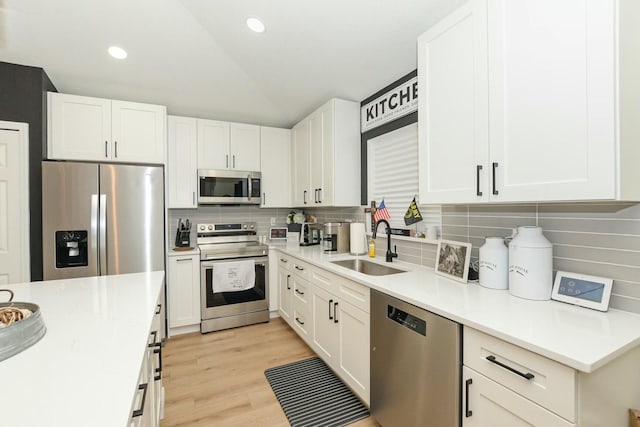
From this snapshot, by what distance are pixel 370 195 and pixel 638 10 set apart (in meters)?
2.05

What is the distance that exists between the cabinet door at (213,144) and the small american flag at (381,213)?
1.91 m

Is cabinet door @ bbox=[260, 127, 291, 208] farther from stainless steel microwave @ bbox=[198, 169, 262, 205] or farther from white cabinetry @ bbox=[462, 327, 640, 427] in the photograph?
white cabinetry @ bbox=[462, 327, 640, 427]

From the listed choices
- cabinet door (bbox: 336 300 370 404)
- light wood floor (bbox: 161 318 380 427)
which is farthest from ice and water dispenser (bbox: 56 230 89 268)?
cabinet door (bbox: 336 300 370 404)

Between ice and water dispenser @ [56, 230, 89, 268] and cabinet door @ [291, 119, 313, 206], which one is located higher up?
cabinet door @ [291, 119, 313, 206]

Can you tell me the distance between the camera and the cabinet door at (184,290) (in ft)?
9.99

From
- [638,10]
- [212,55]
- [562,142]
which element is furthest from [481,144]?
[212,55]

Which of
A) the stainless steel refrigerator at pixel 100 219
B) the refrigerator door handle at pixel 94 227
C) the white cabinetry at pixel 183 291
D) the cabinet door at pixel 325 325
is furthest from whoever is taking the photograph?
the white cabinetry at pixel 183 291

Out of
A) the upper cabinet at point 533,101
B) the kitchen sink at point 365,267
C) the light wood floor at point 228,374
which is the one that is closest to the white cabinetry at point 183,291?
the light wood floor at point 228,374

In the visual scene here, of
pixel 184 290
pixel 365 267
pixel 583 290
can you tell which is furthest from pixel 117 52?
pixel 583 290

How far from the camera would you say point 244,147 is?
3637mm

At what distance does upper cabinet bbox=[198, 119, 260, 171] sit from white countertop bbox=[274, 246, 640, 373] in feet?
8.18

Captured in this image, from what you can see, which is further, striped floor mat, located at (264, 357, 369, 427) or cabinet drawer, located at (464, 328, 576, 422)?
striped floor mat, located at (264, 357, 369, 427)

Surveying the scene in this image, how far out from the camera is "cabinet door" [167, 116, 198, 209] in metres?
3.27

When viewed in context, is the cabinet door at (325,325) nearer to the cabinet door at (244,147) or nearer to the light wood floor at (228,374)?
the light wood floor at (228,374)
